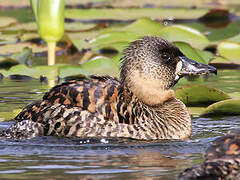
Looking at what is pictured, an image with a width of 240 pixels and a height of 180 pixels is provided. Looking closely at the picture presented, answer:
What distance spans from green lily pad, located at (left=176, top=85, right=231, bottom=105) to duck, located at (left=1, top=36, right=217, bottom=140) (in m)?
0.80

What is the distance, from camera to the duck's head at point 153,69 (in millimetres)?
8445

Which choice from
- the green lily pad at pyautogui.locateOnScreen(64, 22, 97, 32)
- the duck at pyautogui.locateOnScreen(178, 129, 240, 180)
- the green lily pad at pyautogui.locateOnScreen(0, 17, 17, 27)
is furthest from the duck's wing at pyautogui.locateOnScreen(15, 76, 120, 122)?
the green lily pad at pyautogui.locateOnScreen(0, 17, 17, 27)

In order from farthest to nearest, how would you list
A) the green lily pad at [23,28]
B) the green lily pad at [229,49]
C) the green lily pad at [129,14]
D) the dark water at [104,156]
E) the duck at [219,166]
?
the green lily pad at [129,14] < the green lily pad at [23,28] < the green lily pad at [229,49] < the dark water at [104,156] < the duck at [219,166]

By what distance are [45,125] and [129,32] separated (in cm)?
622

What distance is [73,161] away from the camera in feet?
22.2

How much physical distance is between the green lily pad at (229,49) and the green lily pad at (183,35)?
29.9 inches

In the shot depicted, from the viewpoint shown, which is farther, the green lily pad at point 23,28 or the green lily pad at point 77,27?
the green lily pad at point 77,27

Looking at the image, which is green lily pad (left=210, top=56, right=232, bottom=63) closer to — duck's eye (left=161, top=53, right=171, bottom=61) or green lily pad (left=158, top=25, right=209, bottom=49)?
green lily pad (left=158, top=25, right=209, bottom=49)

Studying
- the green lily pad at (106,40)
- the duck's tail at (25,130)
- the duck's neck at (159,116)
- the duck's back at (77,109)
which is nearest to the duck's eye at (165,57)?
the duck's neck at (159,116)

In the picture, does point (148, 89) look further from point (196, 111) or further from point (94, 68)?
point (94, 68)

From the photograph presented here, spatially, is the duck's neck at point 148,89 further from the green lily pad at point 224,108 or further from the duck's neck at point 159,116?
the green lily pad at point 224,108

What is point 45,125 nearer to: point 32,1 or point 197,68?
point 197,68

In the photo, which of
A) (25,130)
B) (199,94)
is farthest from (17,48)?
(25,130)

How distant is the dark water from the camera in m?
6.23
